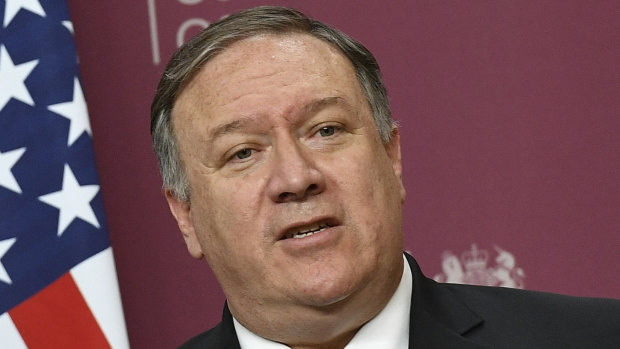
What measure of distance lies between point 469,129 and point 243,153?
51.1 inches

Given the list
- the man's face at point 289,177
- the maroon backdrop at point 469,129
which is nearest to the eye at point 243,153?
the man's face at point 289,177

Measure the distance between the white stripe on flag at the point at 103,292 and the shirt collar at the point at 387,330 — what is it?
31.0 inches

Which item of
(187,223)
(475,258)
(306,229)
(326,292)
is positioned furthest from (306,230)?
(475,258)

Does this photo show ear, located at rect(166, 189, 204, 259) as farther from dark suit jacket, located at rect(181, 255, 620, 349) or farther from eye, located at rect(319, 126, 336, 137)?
eye, located at rect(319, 126, 336, 137)

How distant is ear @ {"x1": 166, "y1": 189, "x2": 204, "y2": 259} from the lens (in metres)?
1.96

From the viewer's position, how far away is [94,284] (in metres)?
2.53

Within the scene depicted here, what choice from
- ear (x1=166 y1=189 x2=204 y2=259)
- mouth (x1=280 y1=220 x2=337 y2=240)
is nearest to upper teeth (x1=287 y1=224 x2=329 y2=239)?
mouth (x1=280 y1=220 x2=337 y2=240)

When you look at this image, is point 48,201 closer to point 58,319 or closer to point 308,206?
point 58,319

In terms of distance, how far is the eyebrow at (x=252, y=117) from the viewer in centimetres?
177

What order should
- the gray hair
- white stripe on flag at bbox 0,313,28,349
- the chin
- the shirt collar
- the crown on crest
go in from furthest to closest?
the crown on crest
white stripe on flag at bbox 0,313,28,349
the gray hair
the shirt collar
the chin

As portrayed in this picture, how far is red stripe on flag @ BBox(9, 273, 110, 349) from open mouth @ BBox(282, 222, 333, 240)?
0.99 metres

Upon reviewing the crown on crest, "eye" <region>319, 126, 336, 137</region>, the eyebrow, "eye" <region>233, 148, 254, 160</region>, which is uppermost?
the eyebrow

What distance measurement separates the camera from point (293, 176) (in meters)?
1.67

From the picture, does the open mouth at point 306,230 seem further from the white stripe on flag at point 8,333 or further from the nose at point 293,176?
the white stripe on flag at point 8,333
